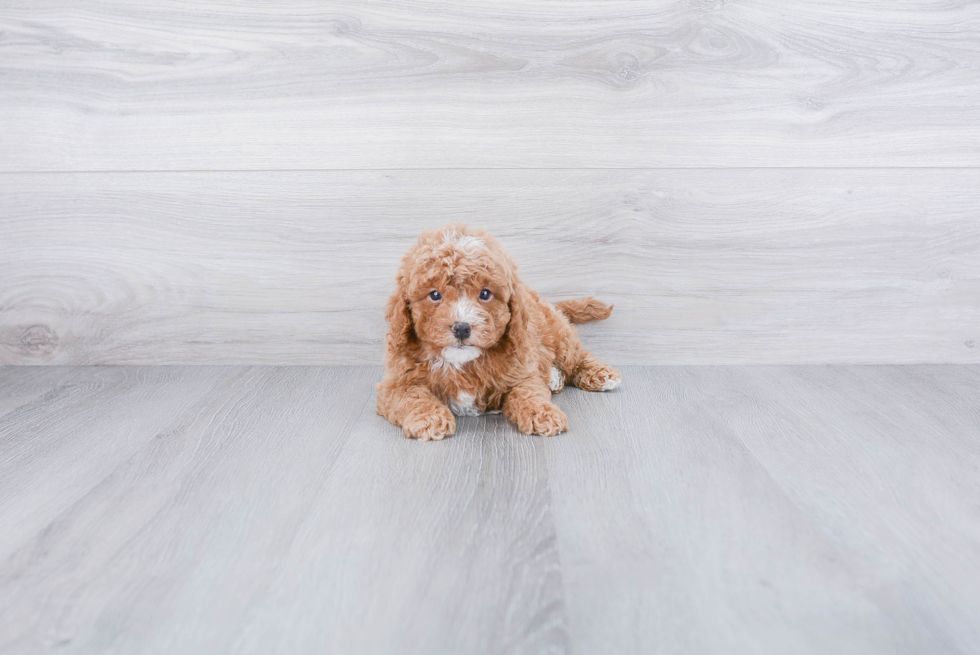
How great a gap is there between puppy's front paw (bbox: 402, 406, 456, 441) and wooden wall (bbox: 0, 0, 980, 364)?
0.57m

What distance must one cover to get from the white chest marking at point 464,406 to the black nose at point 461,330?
168 mm

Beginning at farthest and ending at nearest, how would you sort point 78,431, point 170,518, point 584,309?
point 584,309 < point 78,431 < point 170,518

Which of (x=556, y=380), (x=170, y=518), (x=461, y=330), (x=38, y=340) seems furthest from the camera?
(x=38, y=340)

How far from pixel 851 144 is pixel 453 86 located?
1088 mm

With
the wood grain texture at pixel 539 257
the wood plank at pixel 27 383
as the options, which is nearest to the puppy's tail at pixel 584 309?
the wood grain texture at pixel 539 257

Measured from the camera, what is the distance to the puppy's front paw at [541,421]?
1.40 meters

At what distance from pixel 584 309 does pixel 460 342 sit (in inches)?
21.4

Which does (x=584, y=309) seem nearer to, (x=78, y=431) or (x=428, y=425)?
(x=428, y=425)

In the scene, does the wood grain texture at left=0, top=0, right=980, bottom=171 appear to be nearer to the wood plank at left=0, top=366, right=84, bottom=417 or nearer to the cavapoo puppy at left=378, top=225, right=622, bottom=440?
the cavapoo puppy at left=378, top=225, right=622, bottom=440

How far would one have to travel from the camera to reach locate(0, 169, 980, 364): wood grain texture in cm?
184

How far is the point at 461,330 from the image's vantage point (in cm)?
136

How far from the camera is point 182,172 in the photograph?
185 centimetres

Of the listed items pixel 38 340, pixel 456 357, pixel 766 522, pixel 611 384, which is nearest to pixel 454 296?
pixel 456 357

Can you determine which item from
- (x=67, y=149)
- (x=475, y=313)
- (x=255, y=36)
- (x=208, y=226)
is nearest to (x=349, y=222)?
(x=208, y=226)
